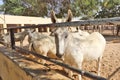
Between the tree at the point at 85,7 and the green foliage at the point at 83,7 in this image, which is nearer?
the tree at the point at 85,7

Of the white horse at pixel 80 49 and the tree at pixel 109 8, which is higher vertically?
the tree at pixel 109 8

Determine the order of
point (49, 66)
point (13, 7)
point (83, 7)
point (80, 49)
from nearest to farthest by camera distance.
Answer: point (80, 49) < point (49, 66) < point (83, 7) < point (13, 7)

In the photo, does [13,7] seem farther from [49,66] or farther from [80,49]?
[80,49]

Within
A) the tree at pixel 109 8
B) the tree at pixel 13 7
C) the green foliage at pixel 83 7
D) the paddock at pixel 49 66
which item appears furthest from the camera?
the tree at pixel 13 7

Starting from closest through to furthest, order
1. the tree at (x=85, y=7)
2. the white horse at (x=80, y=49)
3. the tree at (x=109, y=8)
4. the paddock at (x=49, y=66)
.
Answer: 1. the paddock at (x=49, y=66)
2. the white horse at (x=80, y=49)
3. the tree at (x=85, y=7)
4. the tree at (x=109, y=8)

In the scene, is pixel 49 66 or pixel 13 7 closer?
pixel 49 66

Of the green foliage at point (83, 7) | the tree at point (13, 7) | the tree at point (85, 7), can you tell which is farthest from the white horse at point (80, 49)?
the tree at point (13, 7)

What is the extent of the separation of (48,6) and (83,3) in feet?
15.9

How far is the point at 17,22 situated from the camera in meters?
20.1

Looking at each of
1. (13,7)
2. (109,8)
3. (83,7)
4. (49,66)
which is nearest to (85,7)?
(83,7)

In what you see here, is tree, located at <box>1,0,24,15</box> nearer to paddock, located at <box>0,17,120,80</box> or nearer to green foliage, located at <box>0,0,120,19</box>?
green foliage, located at <box>0,0,120,19</box>

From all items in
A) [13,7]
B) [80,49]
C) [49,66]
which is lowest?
[49,66]

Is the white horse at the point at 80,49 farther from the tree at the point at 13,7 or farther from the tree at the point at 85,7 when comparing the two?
the tree at the point at 13,7

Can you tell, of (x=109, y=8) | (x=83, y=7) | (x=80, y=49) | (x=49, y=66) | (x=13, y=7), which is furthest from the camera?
(x=13, y=7)
